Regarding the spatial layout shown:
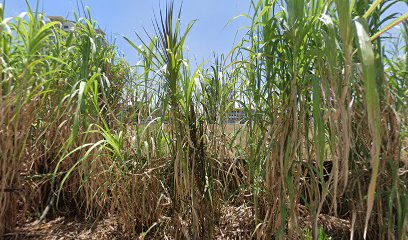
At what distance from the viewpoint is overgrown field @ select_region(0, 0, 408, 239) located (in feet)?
3.99

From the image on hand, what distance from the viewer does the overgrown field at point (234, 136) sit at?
3.99ft

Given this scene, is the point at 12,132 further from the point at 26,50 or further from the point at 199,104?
the point at 199,104

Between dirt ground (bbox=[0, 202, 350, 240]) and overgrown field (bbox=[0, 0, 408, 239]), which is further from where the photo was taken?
dirt ground (bbox=[0, 202, 350, 240])

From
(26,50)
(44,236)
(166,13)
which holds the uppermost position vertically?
(166,13)

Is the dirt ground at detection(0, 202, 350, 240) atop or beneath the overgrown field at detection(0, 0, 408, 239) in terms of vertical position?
beneath

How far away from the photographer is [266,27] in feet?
4.38

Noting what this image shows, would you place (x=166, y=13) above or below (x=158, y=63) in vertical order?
above

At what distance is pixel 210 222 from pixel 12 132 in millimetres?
973

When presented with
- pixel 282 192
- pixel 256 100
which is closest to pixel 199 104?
pixel 256 100

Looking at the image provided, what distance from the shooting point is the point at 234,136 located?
1639 mm

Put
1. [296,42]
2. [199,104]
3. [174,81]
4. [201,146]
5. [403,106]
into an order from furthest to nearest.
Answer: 1. [199,104]
2. [201,146]
3. [174,81]
4. [403,106]
5. [296,42]

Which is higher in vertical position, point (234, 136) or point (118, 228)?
point (234, 136)

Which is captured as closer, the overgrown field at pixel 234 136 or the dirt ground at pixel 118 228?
the overgrown field at pixel 234 136

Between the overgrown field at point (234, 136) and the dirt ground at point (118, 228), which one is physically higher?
the overgrown field at point (234, 136)
